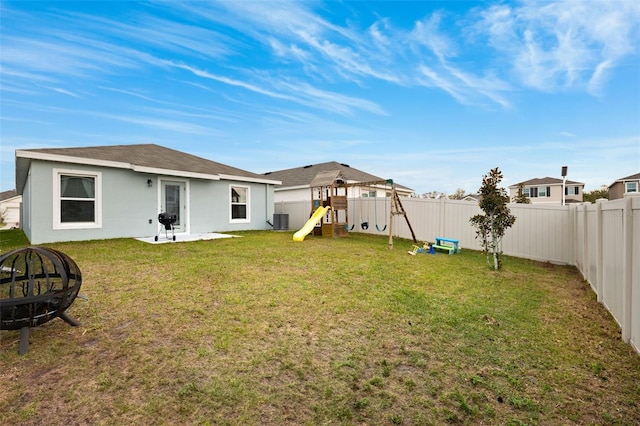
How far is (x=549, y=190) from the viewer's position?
36.3 metres

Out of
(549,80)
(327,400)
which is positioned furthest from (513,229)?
(327,400)

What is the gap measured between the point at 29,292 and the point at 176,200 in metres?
10.0

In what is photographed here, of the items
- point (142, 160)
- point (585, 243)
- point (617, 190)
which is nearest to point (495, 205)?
point (585, 243)

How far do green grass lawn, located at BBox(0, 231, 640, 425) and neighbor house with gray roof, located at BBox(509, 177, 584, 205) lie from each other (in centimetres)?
3848

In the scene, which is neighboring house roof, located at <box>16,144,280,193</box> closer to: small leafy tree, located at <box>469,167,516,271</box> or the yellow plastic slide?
the yellow plastic slide

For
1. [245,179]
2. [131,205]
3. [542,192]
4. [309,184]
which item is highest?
[542,192]

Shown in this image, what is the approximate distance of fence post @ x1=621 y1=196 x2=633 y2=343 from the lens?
10.3ft

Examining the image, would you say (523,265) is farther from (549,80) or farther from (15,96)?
(15,96)

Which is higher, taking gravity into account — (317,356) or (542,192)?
(542,192)

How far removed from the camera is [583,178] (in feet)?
122

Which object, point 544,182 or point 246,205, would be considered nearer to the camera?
point 246,205

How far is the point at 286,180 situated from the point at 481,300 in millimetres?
18847

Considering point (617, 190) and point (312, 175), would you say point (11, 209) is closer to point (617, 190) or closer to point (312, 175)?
point (312, 175)

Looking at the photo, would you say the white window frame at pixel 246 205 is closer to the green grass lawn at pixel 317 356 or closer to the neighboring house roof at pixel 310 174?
the neighboring house roof at pixel 310 174
